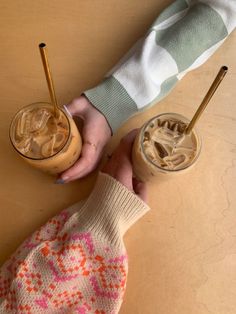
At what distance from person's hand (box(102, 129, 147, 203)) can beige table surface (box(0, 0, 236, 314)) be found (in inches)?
0.9

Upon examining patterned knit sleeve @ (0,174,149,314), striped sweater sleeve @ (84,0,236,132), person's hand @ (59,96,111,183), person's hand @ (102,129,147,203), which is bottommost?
patterned knit sleeve @ (0,174,149,314)

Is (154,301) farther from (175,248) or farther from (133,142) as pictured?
Answer: (133,142)

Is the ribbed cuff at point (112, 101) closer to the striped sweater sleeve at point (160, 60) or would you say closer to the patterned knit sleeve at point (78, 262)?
the striped sweater sleeve at point (160, 60)

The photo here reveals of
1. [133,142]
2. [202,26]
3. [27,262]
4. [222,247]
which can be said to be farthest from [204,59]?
[27,262]

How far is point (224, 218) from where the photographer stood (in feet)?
1.69

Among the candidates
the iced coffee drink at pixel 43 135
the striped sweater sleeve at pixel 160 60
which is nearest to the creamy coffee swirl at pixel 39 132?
the iced coffee drink at pixel 43 135

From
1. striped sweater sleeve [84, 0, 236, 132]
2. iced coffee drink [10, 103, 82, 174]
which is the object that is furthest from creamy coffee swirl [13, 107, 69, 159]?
striped sweater sleeve [84, 0, 236, 132]

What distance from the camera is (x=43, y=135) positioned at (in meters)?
0.47

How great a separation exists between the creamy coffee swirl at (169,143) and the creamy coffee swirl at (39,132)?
0.42ft

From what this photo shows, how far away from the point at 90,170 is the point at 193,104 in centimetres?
22

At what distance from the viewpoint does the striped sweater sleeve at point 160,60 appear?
0.55m

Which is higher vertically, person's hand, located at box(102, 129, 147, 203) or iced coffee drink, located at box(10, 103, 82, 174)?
iced coffee drink, located at box(10, 103, 82, 174)

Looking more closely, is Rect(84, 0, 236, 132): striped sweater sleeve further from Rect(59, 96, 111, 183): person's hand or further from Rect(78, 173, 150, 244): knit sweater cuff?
Rect(78, 173, 150, 244): knit sweater cuff

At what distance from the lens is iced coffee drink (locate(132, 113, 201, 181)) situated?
1.58 feet
